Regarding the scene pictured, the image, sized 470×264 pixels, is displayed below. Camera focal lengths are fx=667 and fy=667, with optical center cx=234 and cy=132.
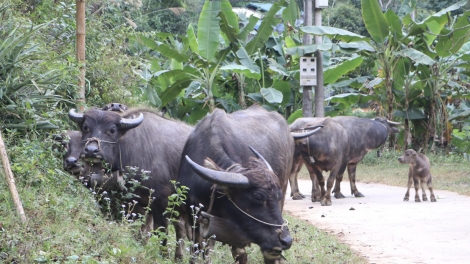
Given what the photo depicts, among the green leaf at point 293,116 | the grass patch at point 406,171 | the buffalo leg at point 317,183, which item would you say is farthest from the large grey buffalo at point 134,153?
the green leaf at point 293,116

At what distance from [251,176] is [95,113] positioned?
237 centimetres

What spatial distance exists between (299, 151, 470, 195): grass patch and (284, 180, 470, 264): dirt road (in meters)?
1.14

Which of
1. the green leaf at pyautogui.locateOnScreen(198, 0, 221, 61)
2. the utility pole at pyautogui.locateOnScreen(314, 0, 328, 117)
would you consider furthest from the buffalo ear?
the utility pole at pyautogui.locateOnScreen(314, 0, 328, 117)

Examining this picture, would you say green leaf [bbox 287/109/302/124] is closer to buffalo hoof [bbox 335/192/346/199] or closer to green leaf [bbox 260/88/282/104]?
green leaf [bbox 260/88/282/104]

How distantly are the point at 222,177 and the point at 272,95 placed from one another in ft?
35.3

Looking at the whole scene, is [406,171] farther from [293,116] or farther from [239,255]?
[239,255]

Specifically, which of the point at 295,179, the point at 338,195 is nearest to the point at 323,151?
the point at 295,179

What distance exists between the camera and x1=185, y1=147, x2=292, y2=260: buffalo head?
18.7 feet

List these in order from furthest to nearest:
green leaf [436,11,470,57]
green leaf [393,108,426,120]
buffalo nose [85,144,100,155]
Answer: green leaf [393,108,426,120] → green leaf [436,11,470,57] → buffalo nose [85,144,100,155]

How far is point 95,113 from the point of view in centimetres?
737

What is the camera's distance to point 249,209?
5.82 metres

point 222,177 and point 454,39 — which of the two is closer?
point 222,177

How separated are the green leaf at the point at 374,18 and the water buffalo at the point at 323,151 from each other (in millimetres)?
4244

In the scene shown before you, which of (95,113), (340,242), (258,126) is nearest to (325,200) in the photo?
(340,242)
